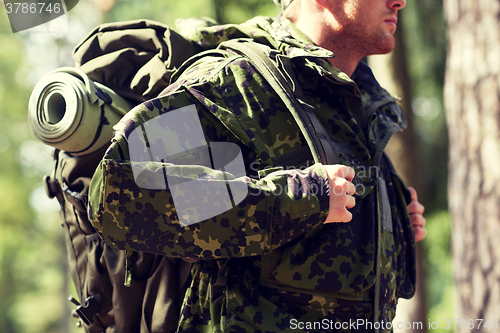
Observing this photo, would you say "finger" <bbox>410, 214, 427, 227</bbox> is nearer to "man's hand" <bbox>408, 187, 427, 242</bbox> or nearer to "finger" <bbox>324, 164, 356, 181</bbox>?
"man's hand" <bbox>408, 187, 427, 242</bbox>

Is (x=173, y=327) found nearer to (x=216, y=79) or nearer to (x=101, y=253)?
(x=101, y=253)

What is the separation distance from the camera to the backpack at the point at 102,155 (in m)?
1.83

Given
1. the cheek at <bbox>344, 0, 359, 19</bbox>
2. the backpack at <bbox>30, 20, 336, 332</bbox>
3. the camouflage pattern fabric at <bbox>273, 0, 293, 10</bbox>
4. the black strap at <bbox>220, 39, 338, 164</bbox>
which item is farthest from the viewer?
the camouflage pattern fabric at <bbox>273, 0, 293, 10</bbox>

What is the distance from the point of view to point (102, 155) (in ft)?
6.48

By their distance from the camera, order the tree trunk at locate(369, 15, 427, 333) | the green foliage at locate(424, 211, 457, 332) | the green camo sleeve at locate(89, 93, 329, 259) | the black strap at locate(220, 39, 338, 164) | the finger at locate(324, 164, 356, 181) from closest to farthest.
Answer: the green camo sleeve at locate(89, 93, 329, 259)
the finger at locate(324, 164, 356, 181)
the black strap at locate(220, 39, 338, 164)
the tree trunk at locate(369, 15, 427, 333)
the green foliage at locate(424, 211, 457, 332)

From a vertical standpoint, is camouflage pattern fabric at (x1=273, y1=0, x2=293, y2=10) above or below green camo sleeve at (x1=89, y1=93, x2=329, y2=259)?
above

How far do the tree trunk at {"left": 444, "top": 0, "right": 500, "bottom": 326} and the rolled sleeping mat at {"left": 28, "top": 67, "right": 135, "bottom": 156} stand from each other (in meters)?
2.69

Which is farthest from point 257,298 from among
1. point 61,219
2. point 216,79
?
point 61,219

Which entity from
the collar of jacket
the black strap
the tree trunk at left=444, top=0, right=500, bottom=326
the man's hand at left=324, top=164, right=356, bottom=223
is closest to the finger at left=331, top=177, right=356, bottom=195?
the man's hand at left=324, top=164, right=356, bottom=223

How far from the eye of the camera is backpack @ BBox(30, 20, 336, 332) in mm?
1827

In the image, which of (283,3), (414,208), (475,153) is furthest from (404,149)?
(283,3)

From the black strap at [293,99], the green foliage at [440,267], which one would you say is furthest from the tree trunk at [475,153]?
the green foliage at [440,267]

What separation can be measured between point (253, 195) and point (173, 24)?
20.6 ft

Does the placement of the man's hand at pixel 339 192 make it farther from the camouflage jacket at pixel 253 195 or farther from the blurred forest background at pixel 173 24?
the blurred forest background at pixel 173 24
